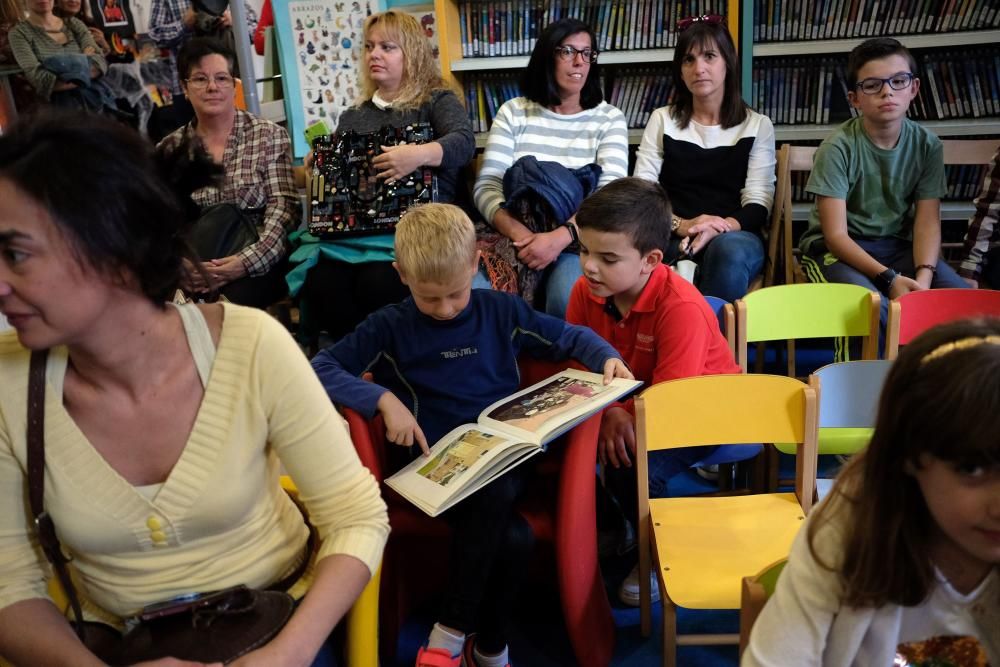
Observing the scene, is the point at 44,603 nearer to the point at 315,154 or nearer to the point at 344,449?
the point at 344,449

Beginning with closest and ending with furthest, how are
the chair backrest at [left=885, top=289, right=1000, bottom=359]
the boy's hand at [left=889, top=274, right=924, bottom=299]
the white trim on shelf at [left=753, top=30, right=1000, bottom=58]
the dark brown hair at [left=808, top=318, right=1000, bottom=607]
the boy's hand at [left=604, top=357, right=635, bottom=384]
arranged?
the dark brown hair at [left=808, top=318, right=1000, bottom=607] → the boy's hand at [left=604, top=357, right=635, bottom=384] → the chair backrest at [left=885, top=289, right=1000, bottom=359] → the boy's hand at [left=889, top=274, right=924, bottom=299] → the white trim on shelf at [left=753, top=30, right=1000, bottom=58]

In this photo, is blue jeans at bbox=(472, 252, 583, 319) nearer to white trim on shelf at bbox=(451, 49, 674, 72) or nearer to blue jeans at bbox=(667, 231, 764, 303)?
blue jeans at bbox=(667, 231, 764, 303)

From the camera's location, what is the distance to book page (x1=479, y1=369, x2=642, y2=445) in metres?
1.54

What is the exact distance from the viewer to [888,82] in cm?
270

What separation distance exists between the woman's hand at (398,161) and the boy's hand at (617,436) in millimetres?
1413

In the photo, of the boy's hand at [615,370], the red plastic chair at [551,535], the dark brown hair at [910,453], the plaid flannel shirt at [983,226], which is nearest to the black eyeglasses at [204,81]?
the red plastic chair at [551,535]

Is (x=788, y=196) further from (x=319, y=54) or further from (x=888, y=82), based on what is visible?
(x=319, y=54)

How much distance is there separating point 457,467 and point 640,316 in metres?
0.70

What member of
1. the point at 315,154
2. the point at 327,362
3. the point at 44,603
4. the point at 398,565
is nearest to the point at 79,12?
the point at 315,154

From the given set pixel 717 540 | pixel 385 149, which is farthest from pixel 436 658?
pixel 385 149

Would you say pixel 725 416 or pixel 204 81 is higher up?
pixel 204 81

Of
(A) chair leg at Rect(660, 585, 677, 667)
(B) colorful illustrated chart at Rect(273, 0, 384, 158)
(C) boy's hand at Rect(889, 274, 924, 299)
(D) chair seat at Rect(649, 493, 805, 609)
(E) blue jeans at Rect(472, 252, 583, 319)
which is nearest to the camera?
(D) chair seat at Rect(649, 493, 805, 609)

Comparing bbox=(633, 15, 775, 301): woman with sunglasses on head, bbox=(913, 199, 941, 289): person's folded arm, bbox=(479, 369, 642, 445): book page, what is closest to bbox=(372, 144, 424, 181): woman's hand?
bbox=(633, 15, 775, 301): woman with sunglasses on head

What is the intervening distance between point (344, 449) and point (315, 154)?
205 centimetres
